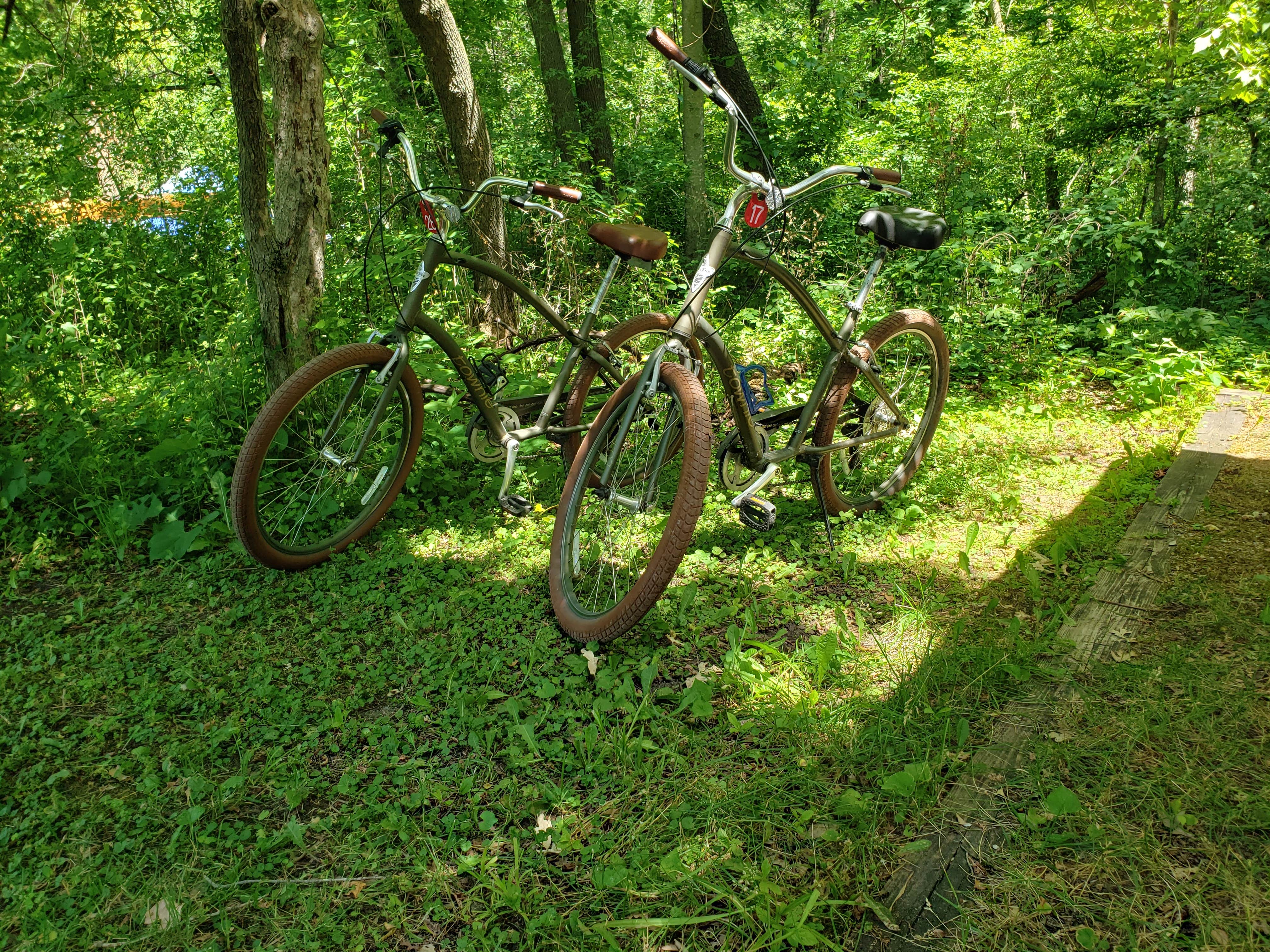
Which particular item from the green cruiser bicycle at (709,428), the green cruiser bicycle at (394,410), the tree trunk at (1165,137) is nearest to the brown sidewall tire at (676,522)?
the green cruiser bicycle at (709,428)

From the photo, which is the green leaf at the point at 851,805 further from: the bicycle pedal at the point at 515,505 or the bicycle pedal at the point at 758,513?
the bicycle pedal at the point at 515,505

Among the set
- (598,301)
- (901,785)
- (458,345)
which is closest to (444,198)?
(458,345)

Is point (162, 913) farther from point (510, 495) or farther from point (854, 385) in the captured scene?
point (854, 385)

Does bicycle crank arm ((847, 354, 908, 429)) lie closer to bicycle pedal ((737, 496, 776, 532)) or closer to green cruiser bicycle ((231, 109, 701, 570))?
bicycle pedal ((737, 496, 776, 532))

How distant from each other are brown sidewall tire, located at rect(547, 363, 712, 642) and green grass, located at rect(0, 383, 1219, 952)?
4.5 inches

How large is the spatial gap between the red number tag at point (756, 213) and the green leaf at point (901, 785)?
68.5 inches

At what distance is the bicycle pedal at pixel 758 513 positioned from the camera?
2.86 meters

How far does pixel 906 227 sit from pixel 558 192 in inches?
51.4

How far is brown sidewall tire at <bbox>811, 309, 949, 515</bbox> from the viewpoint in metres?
3.10

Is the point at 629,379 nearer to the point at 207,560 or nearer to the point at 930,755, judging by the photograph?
the point at 930,755

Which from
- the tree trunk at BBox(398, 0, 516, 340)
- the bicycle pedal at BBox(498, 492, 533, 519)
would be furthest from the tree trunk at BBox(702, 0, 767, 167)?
the bicycle pedal at BBox(498, 492, 533, 519)

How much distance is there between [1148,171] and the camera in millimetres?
8430

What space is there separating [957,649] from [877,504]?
114cm

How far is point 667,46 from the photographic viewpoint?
241 centimetres
